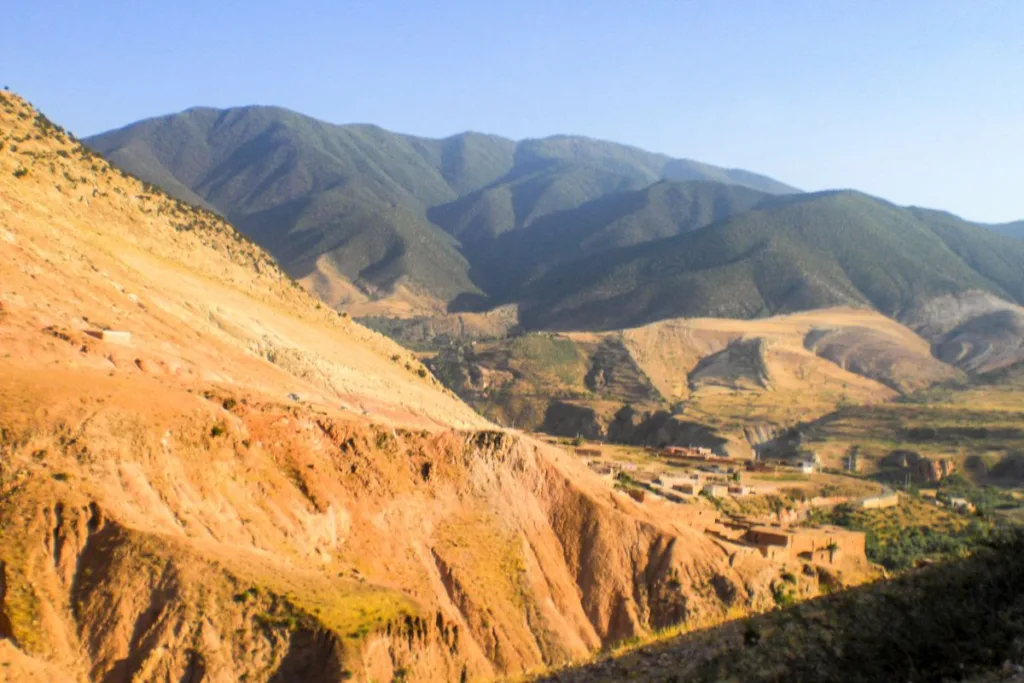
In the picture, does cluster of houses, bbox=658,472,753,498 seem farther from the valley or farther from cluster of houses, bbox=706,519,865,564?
cluster of houses, bbox=706,519,865,564

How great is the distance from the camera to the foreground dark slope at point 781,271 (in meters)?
154

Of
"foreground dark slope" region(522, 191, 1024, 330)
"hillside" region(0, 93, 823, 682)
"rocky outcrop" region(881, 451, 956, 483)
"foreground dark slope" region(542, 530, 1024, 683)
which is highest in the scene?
"foreground dark slope" region(522, 191, 1024, 330)

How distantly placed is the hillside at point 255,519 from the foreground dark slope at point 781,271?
119 m

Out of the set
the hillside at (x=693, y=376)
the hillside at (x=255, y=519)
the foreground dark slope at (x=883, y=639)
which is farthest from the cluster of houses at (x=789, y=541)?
the hillside at (x=693, y=376)

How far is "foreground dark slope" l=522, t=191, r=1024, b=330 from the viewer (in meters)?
154

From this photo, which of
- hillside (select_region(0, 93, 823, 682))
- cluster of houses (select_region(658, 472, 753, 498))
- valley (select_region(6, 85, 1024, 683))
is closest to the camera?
valley (select_region(6, 85, 1024, 683))

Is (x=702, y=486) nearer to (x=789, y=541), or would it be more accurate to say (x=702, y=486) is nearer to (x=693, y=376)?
(x=789, y=541)

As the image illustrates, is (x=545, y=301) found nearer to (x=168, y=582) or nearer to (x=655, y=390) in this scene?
(x=655, y=390)

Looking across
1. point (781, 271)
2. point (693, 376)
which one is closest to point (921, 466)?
point (693, 376)

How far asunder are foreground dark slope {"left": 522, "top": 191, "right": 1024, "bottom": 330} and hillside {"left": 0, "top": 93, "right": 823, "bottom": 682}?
392 ft

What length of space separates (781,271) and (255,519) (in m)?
146

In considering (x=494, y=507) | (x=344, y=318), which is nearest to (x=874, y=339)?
(x=344, y=318)

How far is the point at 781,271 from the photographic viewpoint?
16000 centimetres

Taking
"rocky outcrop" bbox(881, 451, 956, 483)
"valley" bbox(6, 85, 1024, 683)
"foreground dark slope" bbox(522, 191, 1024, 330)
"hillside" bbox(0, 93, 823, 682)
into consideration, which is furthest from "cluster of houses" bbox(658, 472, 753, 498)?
"foreground dark slope" bbox(522, 191, 1024, 330)
